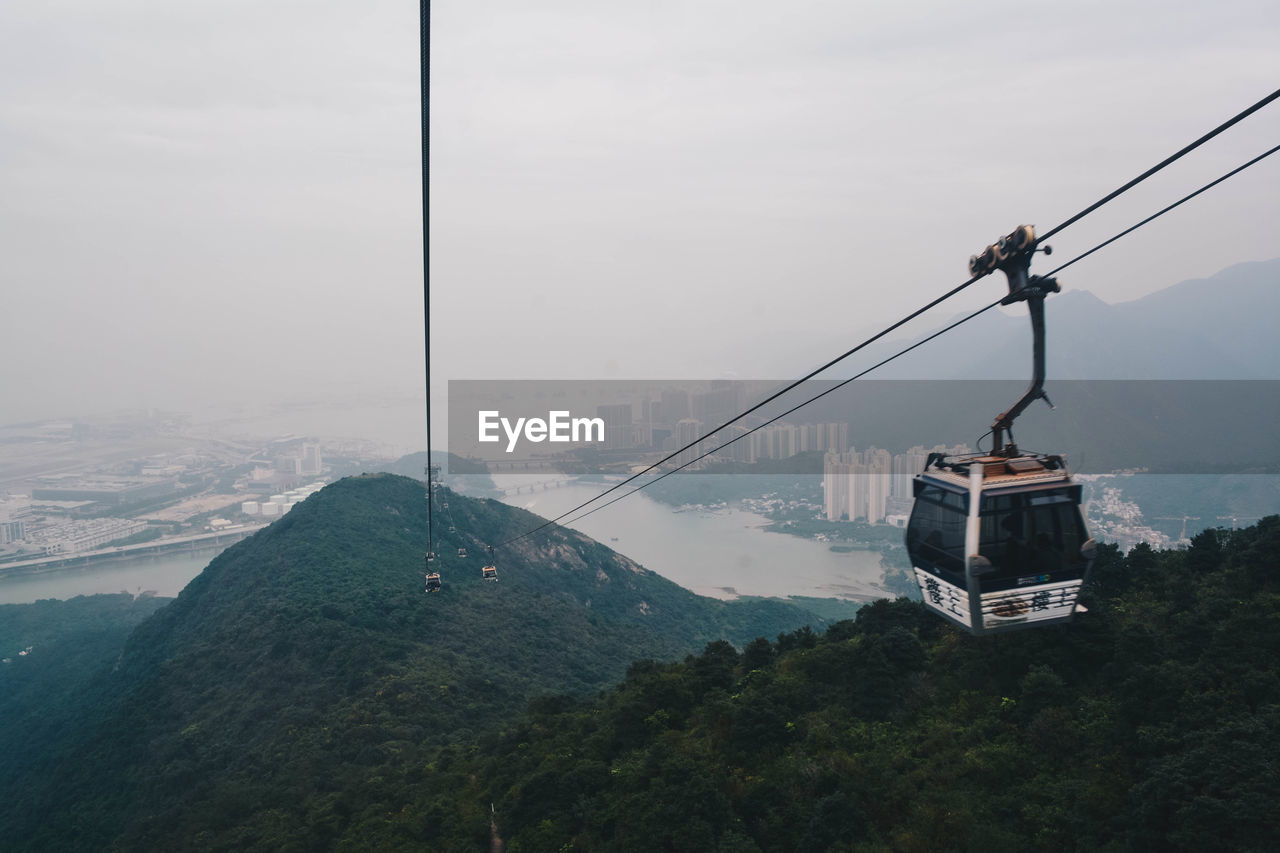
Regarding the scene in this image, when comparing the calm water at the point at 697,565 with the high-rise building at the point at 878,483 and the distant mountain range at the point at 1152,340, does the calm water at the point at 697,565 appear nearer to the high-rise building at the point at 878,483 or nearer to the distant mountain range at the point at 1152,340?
the high-rise building at the point at 878,483

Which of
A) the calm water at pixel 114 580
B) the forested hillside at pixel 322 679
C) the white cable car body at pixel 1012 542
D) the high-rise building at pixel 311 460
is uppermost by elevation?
the white cable car body at pixel 1012 542

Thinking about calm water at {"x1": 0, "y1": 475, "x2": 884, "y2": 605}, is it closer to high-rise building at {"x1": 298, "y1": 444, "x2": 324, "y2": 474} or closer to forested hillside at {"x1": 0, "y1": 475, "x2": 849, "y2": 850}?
forested hillside at {"x1": 0, "y1": 475, "x2": 849, "y2": 850}

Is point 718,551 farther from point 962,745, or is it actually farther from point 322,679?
point 962,745

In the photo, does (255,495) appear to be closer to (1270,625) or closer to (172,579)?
(172,579)

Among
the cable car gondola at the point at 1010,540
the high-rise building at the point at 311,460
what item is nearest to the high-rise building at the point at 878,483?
the cable car gondola at the point at 1010,540

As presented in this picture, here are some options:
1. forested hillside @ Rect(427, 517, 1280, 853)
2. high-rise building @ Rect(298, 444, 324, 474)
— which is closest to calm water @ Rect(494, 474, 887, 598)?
high-rise building @ Rect(298, 444, 324, 474)

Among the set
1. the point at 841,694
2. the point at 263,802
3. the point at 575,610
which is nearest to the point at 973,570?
the point at 841,694

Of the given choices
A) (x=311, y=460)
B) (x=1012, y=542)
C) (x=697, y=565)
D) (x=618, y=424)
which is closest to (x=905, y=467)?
(x=697, y=565)
